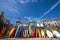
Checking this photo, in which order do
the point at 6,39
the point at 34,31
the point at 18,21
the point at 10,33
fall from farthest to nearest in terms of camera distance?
the point at 18,21
the point at 34,31
the point at 10,33
the point at 6,39

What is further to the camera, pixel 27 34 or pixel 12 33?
pixel 12 33

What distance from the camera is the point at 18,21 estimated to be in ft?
50.8

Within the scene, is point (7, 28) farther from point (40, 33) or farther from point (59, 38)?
point (59, 38)

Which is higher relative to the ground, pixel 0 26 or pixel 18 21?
pixel 18 21

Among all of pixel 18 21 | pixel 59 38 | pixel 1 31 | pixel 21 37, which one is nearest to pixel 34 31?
pixel 21 37

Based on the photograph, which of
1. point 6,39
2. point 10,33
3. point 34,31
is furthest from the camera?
point 34,31

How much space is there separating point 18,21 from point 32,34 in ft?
17.8

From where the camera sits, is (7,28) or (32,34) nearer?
(32,34)

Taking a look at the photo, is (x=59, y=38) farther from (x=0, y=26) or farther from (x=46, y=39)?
(x=0, y=26)

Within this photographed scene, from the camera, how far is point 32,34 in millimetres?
10539

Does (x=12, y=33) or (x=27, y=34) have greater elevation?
(x=12, y=33)

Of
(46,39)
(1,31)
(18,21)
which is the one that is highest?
(18,21)

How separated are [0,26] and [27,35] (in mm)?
3080

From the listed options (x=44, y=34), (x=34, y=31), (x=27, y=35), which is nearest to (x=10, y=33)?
(x=27, y=35)
